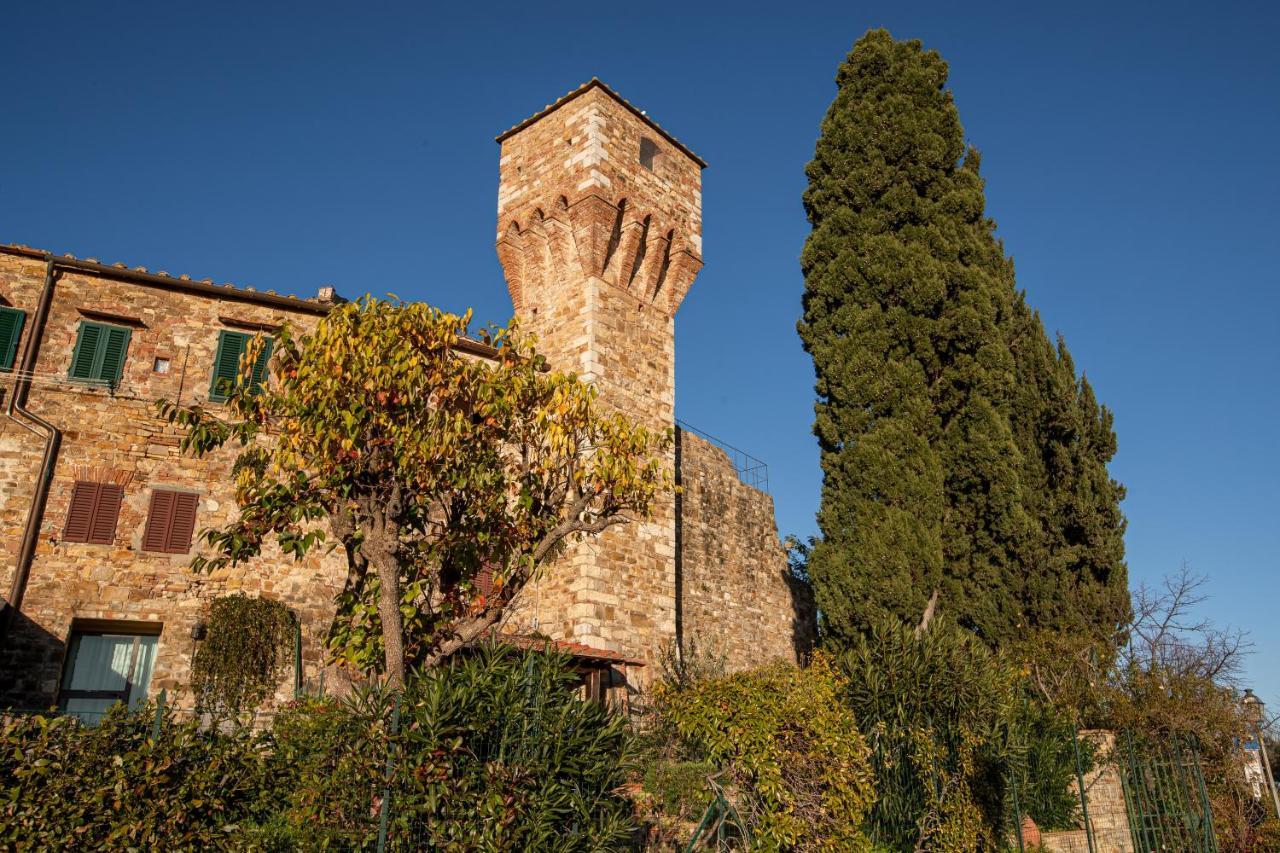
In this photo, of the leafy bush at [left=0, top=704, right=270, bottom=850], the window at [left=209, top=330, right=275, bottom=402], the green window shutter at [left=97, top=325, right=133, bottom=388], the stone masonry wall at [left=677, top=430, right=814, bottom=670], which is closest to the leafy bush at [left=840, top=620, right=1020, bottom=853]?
the leafy bush at [left=0, top=704, right=270, bottom=850]

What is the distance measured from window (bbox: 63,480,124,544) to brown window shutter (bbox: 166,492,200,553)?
794mm

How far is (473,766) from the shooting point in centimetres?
691

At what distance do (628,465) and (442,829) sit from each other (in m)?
4.24

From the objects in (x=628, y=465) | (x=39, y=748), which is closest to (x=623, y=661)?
(x=628, y=465)

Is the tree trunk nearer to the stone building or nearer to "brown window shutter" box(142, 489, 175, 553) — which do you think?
the stone building

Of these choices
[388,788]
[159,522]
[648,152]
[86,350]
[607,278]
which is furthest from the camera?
[648,152]

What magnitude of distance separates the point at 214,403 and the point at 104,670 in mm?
4501

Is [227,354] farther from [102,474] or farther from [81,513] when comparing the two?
[81,513]

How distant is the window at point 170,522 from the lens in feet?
46.9

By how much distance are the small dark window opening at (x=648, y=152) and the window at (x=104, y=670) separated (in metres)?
12.6

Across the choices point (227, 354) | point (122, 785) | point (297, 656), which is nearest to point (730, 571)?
point (297, 656)

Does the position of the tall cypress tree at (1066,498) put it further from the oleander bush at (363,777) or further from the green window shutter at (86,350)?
the green window shutter at (86,350)

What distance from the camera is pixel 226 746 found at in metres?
7.73

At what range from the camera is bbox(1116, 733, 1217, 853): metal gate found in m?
11.7
